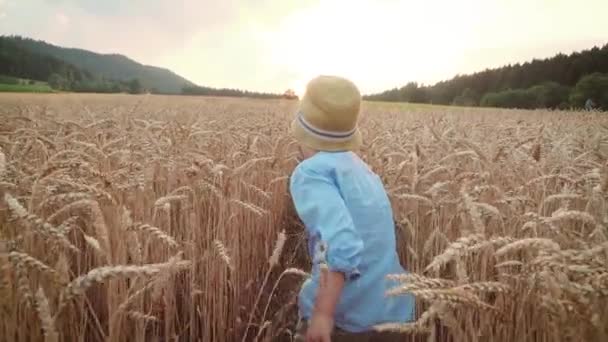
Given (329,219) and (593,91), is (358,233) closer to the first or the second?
(329,219)

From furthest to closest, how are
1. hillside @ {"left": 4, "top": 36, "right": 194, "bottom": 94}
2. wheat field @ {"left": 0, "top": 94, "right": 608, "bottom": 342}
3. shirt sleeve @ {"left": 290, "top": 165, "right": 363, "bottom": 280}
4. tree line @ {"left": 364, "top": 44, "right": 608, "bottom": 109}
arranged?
hillside @ {"left": 4, "top": 36, "right": 194, "bottom": 94}, tree line @ {"left": 364, "top": 44, "right": 608, "bottom": 109}, shirt sleeve @ {"left": 290, "top": 165, "right": 363, "bottom": 280}, wheat field @ {"left": 0, "top": 94, "right": 608, "bottom": 342}

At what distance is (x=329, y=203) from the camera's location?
1.81 m

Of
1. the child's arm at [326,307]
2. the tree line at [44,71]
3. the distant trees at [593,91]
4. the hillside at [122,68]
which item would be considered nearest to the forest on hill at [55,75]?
the tree line at [44,71]

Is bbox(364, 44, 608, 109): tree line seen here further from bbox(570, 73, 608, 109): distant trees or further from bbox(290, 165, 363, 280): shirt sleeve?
bbox(290, 165, 363, 280): shirt sleeve

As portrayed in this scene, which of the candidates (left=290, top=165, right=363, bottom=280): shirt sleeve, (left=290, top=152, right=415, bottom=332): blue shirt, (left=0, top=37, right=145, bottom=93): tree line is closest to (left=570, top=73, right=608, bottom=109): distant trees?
(left=0, top=37, right=145, bottom=93): tree line

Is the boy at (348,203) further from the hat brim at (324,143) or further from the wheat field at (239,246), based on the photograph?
the wheat field at (239,246)

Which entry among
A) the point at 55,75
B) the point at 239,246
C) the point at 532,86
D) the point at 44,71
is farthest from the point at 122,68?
the point at 239,246

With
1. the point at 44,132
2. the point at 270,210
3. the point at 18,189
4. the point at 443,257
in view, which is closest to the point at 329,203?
the point at 443,257

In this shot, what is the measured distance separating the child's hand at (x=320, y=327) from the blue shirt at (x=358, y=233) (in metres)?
0.19

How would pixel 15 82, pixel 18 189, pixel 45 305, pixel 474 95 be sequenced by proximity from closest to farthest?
pixel 45 305 < pixel 18 189 < pixel 15 82 < pixel 474 95

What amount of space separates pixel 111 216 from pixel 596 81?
4614cm

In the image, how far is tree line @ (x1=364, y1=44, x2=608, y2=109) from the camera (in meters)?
41.6

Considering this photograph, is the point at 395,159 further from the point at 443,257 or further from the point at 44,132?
the point at 44,132

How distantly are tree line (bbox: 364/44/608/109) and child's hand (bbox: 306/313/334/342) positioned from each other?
37572 millimetres
